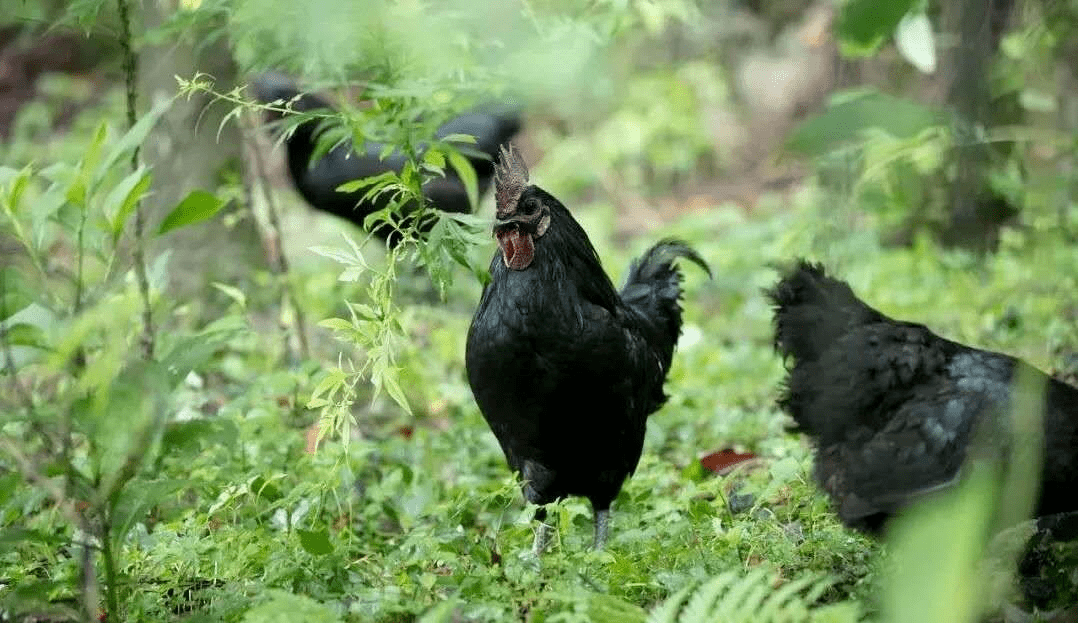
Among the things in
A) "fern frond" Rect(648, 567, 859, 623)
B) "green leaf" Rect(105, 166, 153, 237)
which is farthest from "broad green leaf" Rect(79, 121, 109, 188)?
"fern frond" Rect(648, 567, 859, 623)

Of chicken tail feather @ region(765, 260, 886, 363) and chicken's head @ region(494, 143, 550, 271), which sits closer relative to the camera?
chicken tail feather @ region(765, 260, 886, 363)

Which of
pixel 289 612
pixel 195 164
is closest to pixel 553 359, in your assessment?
pixel 289 612

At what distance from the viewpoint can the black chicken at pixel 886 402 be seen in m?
3.27

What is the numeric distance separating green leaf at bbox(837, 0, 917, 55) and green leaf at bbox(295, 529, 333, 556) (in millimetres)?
2046

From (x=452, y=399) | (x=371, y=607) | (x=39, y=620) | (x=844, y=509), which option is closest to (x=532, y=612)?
(x=371, y=607)

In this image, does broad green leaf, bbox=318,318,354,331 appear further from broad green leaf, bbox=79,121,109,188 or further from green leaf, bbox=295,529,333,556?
broad green leaf, bbox=79,121,109,188

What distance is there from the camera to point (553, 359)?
12.7 ft

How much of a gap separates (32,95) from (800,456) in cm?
1159

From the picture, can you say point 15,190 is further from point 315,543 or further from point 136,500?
point 315,543

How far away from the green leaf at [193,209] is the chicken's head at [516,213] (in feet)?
4.89

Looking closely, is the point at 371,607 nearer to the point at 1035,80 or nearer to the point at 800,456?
the point at 800,456

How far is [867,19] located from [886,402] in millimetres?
1916

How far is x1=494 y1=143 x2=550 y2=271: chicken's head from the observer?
13.1 feet

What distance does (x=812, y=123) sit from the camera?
64.4 inches
